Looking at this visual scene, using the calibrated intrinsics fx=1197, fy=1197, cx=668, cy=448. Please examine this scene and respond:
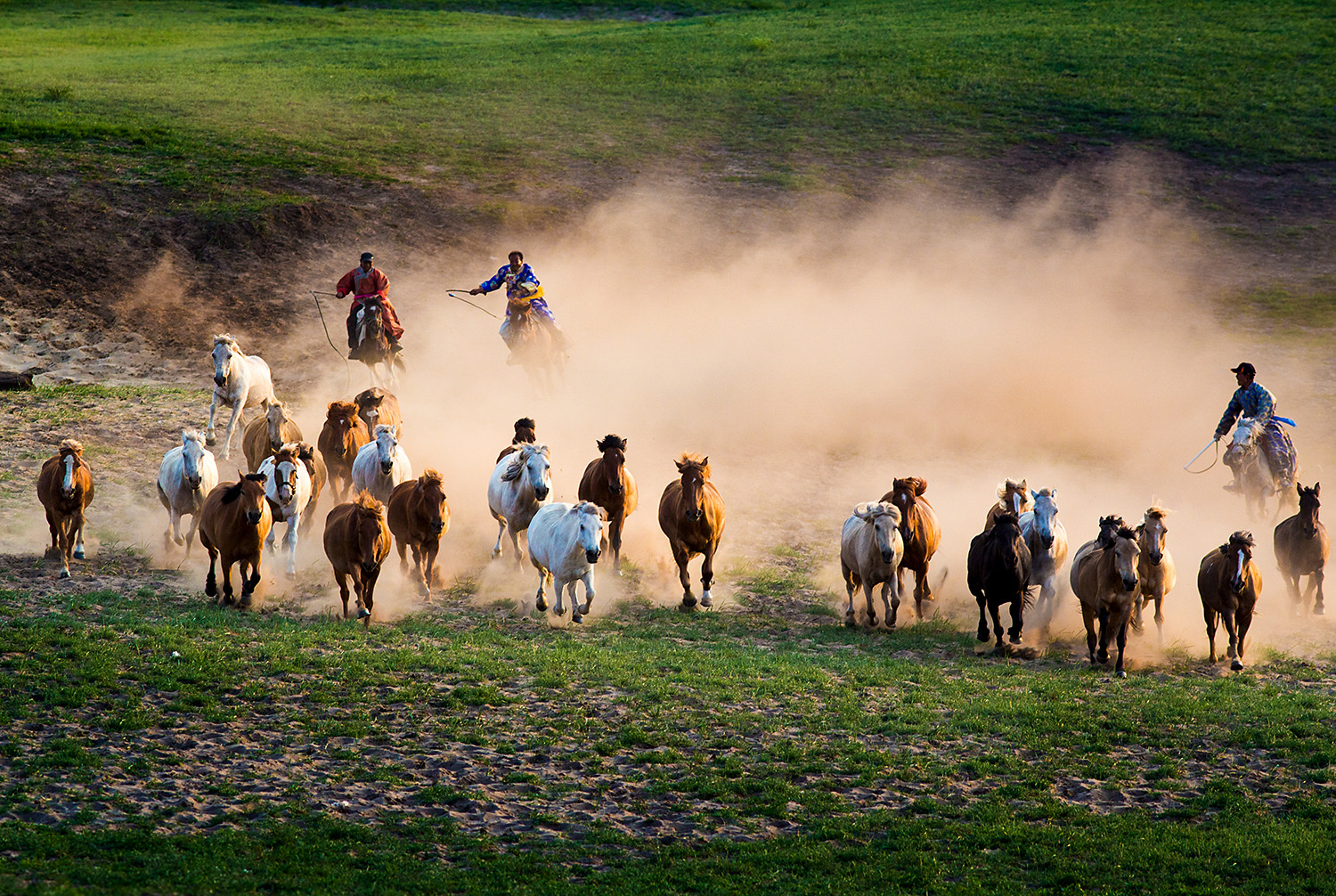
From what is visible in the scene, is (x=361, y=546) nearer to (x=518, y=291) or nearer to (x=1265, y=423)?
(x=518, y=291)

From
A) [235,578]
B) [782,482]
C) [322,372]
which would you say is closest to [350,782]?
[235,578]

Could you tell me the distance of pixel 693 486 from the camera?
16.0 metres

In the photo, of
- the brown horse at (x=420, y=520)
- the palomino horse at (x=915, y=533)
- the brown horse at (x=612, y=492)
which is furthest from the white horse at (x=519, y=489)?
the palomino horse at (x=915, y=533)

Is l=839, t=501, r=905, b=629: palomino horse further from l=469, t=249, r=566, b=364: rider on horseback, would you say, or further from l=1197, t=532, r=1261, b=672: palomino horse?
l=469, t=249, r=566, b=364: rider on horseback

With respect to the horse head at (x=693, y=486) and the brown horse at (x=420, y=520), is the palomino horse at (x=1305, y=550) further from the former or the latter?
the brown horse at (x=420, y=520)

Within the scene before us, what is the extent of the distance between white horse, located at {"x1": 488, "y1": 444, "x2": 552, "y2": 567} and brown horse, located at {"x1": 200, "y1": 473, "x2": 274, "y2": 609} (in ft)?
11.0

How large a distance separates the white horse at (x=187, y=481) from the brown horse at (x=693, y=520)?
6.46 metres

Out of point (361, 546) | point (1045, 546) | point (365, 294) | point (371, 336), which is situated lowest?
point (361, 546)

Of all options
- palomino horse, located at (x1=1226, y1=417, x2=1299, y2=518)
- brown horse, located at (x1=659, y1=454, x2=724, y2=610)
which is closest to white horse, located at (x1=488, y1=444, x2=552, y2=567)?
brown horse, located at (x1=659, y1=454, x2=724, y2=610)

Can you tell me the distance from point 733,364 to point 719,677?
661 inches

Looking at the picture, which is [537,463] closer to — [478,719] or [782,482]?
[478,719]

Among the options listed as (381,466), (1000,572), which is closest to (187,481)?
(381,466)

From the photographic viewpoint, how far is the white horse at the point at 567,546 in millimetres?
14359

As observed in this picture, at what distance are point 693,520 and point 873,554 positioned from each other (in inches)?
95.3
